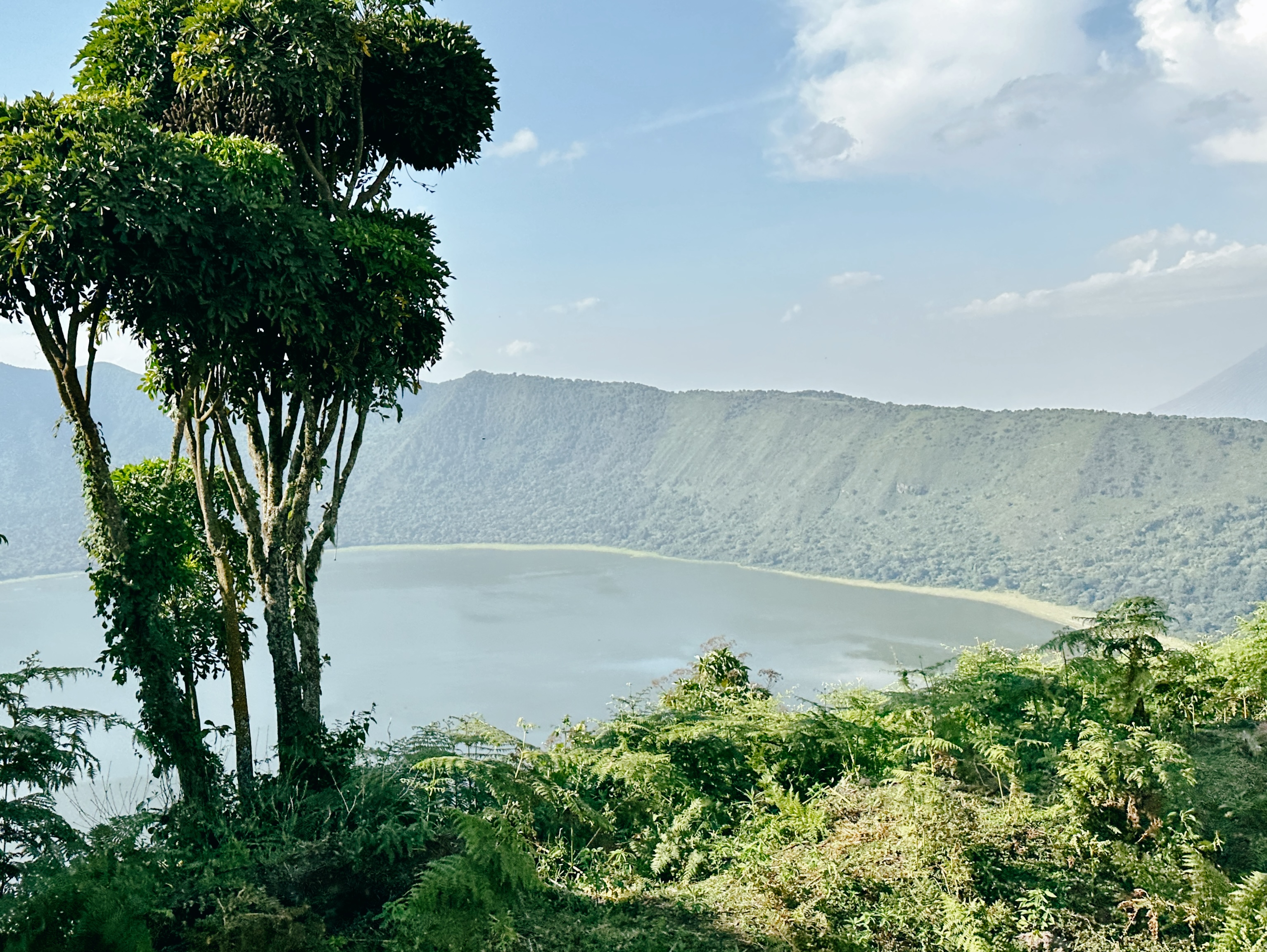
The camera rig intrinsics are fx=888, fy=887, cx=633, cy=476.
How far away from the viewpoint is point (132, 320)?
4070mm

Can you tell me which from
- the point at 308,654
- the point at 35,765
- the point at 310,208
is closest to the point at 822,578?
the point at 308,654

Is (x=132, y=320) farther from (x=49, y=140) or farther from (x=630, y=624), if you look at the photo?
(x=630, y=624)

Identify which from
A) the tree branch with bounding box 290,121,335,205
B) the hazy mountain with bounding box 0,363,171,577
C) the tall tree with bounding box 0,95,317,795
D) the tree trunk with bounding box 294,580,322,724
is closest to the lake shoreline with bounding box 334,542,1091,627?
the hazy mountain with bounding box 0,363,171,577

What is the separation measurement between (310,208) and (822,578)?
2230 inches

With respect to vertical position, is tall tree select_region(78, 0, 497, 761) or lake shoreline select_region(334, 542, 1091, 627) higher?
tall tree select_region(78, 0, 497, 761)

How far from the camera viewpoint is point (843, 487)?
2724 inches

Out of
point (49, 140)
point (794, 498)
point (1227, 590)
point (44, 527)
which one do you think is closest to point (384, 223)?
point (49, 140)

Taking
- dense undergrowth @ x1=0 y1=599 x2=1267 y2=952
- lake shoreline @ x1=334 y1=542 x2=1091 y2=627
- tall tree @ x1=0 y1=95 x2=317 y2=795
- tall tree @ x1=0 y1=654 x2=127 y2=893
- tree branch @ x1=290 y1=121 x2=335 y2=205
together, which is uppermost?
tree branch @ x1=290 y1=121 x2=335 y2=205

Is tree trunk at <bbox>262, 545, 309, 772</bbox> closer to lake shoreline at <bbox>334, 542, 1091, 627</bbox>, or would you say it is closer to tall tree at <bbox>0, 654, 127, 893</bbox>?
tall tree at <bbox>0, 654, 127, 893</bbox>

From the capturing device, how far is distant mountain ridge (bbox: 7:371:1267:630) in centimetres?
4769

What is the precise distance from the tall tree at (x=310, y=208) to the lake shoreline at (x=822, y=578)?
887 inches

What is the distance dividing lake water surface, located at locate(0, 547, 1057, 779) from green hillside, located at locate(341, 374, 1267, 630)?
5.61m

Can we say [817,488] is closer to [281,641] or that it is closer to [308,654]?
[308,654]

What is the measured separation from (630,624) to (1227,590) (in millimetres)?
28113
